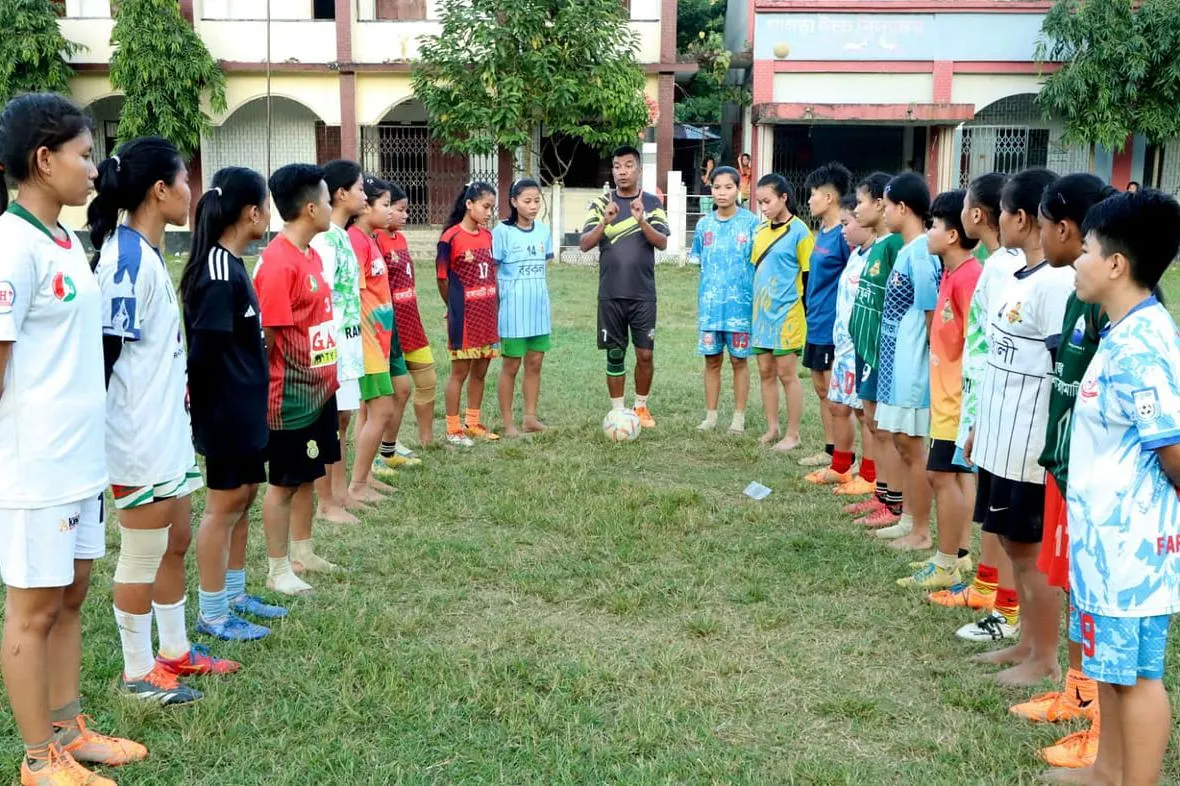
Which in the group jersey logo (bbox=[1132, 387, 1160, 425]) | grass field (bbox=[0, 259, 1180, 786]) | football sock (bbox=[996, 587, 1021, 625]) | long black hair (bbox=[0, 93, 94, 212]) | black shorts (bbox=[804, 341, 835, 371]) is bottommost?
grass field (bbox=[0, 259, 1180, 786])

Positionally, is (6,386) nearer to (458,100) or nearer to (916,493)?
(916,493)

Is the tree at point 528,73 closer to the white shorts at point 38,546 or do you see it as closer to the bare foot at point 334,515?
the bare foot at point 334,515

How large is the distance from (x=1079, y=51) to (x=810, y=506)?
15999 mm

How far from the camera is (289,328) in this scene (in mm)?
4277

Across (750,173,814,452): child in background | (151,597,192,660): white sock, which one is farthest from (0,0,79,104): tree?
(151,597,192,660): white sock

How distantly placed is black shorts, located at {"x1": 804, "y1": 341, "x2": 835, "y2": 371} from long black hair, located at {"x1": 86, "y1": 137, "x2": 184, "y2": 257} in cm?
426

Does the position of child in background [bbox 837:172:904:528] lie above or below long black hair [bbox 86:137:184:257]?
below

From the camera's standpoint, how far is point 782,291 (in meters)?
7.06

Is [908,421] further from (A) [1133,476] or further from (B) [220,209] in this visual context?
(B) [220,209]

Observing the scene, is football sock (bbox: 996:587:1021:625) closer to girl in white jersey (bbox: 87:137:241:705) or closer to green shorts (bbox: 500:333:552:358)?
girl in white jersey (bbox: 87:137:241:705)

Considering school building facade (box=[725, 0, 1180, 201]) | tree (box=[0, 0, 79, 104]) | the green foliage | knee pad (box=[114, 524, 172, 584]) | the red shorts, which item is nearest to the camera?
the red shorts

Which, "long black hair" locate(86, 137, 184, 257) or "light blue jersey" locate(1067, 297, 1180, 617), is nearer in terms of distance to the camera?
"light blue jersey" locate(1067, 297, 1180, 617)

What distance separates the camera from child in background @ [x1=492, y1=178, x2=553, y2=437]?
7492 millimetres

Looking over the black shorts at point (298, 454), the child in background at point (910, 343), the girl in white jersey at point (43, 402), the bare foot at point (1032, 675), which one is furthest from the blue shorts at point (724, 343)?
the girl in white jersey at point (43, 402)
